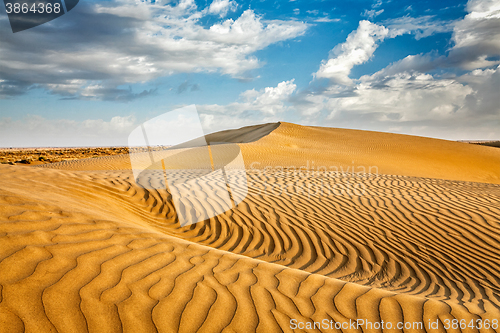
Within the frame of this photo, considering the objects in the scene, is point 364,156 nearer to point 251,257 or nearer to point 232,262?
point 251,257

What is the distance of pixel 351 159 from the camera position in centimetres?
2178

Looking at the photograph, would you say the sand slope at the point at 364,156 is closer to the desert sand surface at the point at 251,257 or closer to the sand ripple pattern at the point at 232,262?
the desert sand surface at the point at 251,257

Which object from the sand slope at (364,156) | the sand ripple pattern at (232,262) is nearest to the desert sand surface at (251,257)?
the sand ripple pattern at (232,262)

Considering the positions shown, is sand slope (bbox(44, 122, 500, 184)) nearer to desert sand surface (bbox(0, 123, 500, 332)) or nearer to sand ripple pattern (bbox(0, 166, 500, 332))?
desert sand surface (bbox(0, 123, 500, 332))

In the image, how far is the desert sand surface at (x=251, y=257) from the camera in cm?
206

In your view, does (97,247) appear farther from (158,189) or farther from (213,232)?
(158,189)

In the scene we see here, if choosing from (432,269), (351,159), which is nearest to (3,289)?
(432,269)

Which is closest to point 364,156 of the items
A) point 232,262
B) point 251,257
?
point 251,257

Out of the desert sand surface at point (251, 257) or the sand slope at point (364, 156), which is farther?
the sand slope at point (364, 156)

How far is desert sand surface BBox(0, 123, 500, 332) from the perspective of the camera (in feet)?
6.76

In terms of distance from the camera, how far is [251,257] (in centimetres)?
432

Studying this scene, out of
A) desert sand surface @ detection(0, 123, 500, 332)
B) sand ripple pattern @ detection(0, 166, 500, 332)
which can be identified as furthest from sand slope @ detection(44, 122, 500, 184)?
sand ripple pattern @ detection(0, 166, 500, 332)

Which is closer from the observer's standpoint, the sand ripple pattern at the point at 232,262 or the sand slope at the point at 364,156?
the sand ripple pattern at the point at 232,262

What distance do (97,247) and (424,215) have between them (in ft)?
20.1
